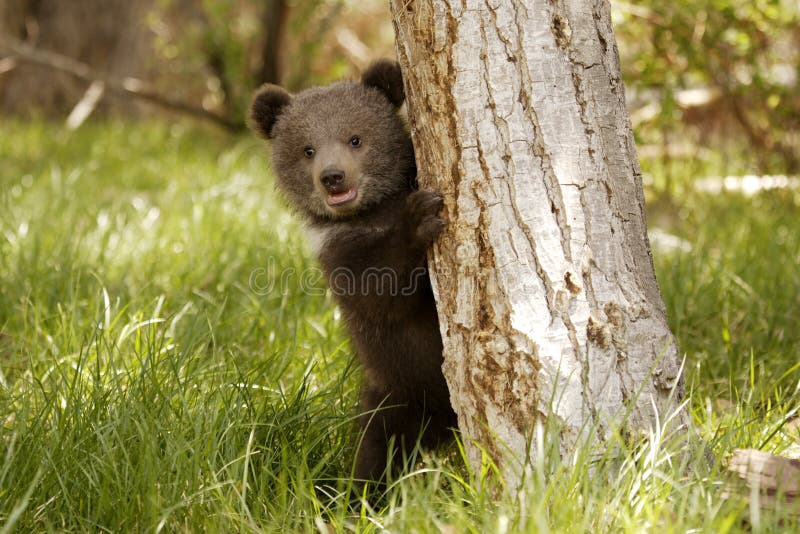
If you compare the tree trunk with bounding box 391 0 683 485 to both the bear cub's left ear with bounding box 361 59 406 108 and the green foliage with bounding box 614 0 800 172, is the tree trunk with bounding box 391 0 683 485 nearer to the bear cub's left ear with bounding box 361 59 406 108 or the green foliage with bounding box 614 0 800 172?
the bear cub's left ear with bounding box 361 59 406 108

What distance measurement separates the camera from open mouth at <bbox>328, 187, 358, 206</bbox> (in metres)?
3.34

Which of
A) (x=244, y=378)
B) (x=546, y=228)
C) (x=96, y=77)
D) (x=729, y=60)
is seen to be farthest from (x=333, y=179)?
(x=96, y=77)

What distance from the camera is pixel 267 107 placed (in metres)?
3.80

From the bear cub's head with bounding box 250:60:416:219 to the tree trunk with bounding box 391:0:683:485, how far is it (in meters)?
0.82

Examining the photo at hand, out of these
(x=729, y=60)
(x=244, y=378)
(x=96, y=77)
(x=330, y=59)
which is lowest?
(x=244, y=378)

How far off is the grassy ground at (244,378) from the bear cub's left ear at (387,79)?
108 centimetres

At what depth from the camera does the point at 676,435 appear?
97.0 inches

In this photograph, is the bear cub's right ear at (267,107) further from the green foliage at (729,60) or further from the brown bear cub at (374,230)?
the green foliage at (729,60)

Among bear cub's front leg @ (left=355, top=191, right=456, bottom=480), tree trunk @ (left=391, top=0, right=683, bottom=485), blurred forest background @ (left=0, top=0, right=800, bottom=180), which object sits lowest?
bear cub's front leg @ (left=355, top=191, right=456, bottom=480)

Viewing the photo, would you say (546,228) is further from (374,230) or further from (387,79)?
(387,79)

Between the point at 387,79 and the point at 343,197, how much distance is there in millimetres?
610

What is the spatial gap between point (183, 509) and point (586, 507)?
1134 mm

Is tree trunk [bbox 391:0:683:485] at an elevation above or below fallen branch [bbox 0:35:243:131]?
below

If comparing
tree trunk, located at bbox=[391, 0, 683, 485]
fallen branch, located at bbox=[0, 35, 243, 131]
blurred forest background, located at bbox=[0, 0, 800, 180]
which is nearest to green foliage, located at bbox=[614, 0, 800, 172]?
blurred forest background, located at bbox=[0, 0, 800, 180]
